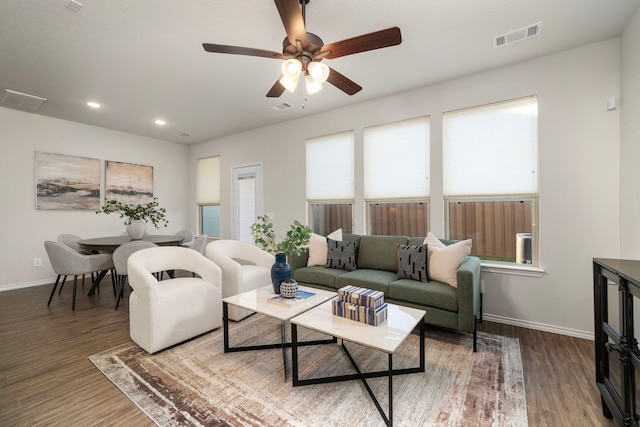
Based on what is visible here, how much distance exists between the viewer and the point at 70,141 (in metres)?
4.86

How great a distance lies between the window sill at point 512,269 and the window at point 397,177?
796mm

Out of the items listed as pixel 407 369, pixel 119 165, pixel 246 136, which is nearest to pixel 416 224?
pixel 407 369

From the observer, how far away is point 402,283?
113 inches

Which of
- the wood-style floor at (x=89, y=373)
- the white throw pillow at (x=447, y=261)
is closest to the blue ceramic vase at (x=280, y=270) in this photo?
the wood-style floor at (x=89, y=373)

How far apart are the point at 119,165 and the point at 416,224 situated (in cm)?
553

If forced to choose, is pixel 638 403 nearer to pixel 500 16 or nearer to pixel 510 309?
pixel 510 309

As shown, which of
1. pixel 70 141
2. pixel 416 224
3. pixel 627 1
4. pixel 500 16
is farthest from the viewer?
pixel 70 141

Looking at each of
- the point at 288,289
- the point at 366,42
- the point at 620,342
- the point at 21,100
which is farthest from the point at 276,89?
the point at 21,100

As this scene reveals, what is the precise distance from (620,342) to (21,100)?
21.5ft

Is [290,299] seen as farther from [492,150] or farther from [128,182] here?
[128,182]

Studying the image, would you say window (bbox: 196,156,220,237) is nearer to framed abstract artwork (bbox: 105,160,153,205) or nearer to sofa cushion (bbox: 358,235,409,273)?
framed abstract artwork (bbox: 105,160,153,205)

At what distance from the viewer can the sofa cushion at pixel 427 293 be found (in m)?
2.57

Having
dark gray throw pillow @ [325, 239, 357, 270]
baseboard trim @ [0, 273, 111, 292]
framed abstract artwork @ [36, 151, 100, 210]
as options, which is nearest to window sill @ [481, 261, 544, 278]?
dark gray throw pillow @ [325, 239, 357, 270]

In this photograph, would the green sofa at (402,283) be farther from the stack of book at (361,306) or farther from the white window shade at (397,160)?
the stack of book at (361,306)
